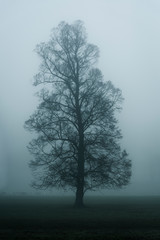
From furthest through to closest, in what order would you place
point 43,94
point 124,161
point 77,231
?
1. point 43,94
2. point 124,161
3. point 77,231

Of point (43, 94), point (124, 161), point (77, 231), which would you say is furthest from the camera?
point (43, 94)

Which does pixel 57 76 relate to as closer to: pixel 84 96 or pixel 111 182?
pixel 84 96

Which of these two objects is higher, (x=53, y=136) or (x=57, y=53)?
(x=57, y=53)

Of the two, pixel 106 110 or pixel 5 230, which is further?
pixel 106 110

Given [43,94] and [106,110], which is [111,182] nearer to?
[106,110]

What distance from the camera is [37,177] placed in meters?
30.3

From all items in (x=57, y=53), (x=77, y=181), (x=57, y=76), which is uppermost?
(x=57, y=53)

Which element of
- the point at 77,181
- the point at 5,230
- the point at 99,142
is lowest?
the point at 5,230

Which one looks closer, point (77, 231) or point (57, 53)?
point (77, 231)

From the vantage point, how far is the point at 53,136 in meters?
30.5

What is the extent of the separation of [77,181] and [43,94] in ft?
25.5

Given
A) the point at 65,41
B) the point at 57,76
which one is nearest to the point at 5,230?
the point at 57,76

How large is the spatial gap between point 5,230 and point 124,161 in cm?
1611

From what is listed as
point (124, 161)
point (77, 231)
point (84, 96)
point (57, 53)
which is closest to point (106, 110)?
point (84, 96)
